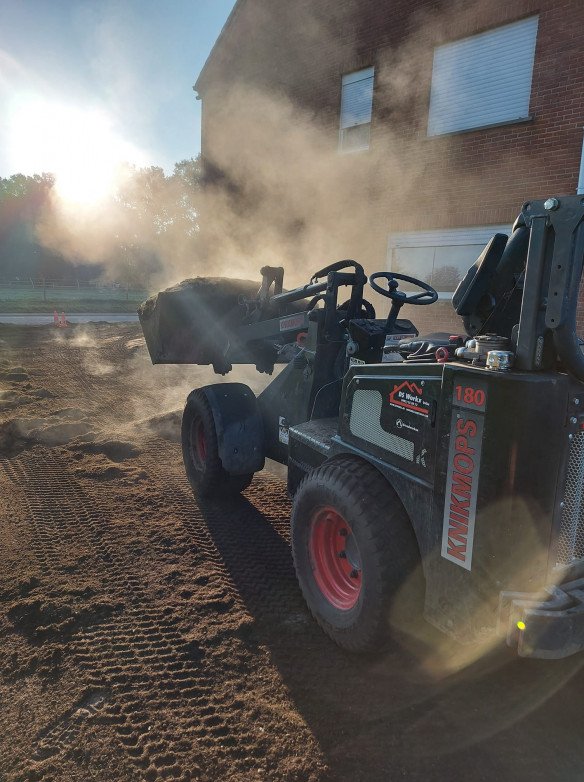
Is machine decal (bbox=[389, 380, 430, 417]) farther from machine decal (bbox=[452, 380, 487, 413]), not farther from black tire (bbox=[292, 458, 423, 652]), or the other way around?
black tire (bbox=[292, 458, 423, 652])

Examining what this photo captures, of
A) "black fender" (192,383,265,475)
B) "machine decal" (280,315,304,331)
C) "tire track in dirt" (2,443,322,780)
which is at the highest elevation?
"machine decal" (280,315,304,331)

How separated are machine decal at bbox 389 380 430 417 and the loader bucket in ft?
10.1

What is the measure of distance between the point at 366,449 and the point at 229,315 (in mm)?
3087

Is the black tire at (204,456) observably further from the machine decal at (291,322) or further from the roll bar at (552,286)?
the roll bar at (552,286)

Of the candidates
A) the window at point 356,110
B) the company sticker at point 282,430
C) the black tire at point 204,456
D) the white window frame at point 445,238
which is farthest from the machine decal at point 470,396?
the window at point 356,110

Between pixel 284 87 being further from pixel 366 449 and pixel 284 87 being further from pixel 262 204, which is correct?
pixel 366 449

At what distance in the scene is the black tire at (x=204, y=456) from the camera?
14.9ft

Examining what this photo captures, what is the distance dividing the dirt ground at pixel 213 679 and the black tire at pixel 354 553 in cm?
22

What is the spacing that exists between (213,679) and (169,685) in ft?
0.64

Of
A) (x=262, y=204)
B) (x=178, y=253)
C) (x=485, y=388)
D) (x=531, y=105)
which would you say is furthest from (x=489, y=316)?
(x=178, y=253)

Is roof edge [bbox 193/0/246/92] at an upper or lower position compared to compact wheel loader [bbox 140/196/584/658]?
upper

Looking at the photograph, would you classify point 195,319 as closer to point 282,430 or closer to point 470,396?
point 282,430

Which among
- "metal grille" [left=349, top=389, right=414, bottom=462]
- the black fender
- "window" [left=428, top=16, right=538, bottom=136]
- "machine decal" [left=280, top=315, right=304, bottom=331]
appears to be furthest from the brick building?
"metal grille" [left=349, top=389, right=414, bottom=462]

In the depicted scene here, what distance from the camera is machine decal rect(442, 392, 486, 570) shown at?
206cm
